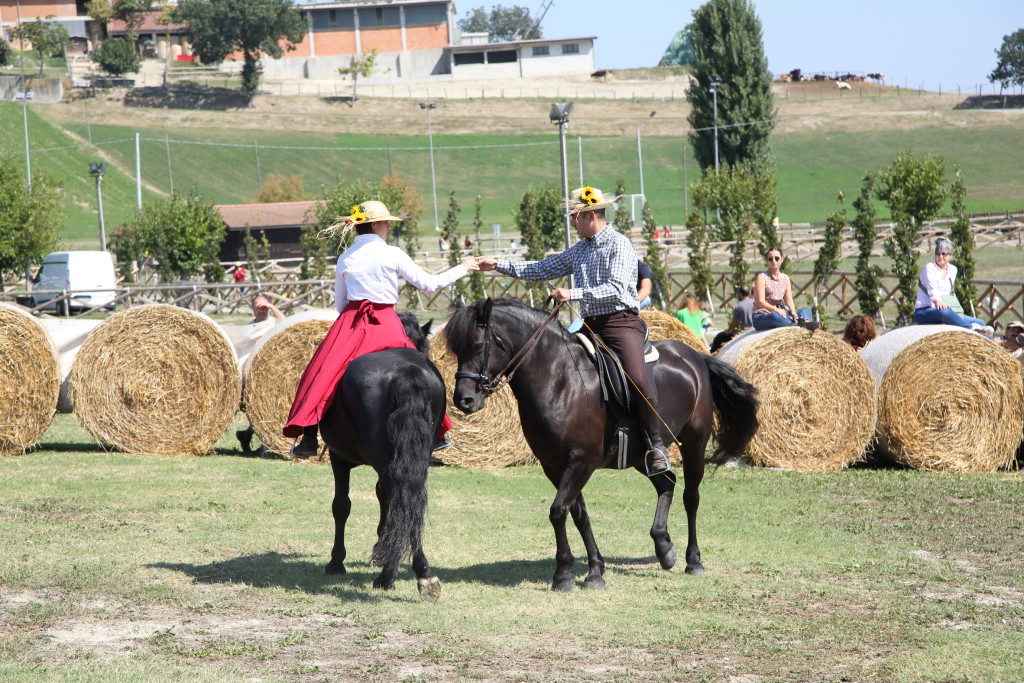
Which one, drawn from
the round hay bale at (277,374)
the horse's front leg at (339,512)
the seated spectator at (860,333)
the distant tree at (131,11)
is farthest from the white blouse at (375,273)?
the distant tree at (131,11)

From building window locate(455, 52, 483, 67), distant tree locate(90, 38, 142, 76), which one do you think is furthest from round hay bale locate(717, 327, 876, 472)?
building window locate(455, 52, 483, 67)

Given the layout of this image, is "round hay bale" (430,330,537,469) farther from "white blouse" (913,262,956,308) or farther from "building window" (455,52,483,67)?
"building window" (455,52,483,67)

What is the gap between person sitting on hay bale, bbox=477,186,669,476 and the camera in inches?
316

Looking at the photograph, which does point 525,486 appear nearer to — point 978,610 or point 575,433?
point 575,433

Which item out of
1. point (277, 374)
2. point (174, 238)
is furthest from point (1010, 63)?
point (277, 374)

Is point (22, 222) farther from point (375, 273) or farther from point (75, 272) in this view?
point (375, 273)

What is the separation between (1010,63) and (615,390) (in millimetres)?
136081

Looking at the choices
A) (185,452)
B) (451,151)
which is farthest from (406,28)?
(185,452)

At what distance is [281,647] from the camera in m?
6.16

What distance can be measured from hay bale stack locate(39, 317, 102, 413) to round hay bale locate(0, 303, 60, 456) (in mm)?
268

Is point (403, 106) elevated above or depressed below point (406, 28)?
below

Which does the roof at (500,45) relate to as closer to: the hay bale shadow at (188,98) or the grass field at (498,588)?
the hay bale shadow at (188,98)

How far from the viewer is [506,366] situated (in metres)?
7.55

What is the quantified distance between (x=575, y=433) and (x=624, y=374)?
0.62 m
